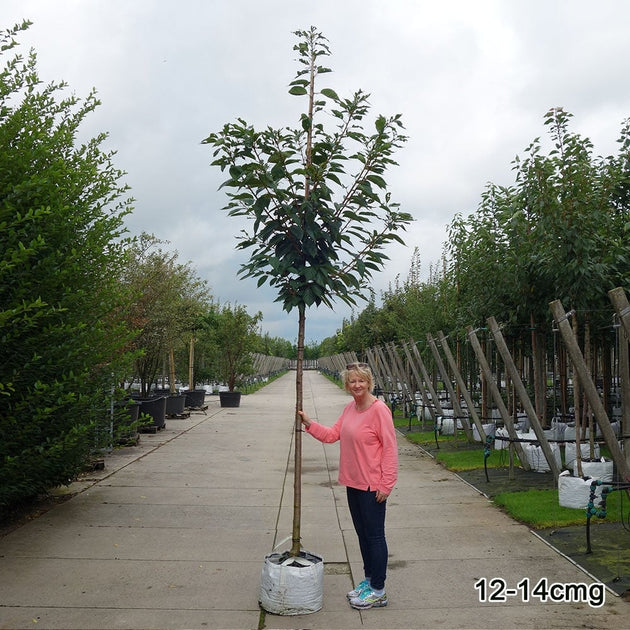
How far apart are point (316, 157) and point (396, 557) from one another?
3.36 metres

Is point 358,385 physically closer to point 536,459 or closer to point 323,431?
point 323,431

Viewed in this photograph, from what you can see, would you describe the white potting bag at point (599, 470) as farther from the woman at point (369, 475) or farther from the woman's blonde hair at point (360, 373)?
the woman's blonde hair at point (360, 373)

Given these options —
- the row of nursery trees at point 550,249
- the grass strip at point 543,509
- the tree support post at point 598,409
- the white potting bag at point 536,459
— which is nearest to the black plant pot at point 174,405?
the row of nursery trees at point 550,249

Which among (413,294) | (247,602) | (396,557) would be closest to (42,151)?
(247,602)

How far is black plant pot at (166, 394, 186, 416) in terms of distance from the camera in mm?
19469

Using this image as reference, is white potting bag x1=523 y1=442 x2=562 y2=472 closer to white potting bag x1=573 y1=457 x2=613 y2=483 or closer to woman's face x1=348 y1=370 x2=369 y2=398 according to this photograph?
white potting bag x1=573 y1=457 x2=613 y2=483

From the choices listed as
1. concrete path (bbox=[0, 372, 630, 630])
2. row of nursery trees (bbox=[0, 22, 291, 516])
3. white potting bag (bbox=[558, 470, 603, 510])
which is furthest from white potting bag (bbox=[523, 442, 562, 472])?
row of nursery trees (bbox=[0, 22, 291, 516])

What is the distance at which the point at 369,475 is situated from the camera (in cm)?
458

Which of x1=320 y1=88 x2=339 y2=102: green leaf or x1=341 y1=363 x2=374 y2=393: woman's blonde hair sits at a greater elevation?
x1=320 y1=88 x2=339 y2=102: green leaf

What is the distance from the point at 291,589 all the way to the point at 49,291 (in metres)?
3.69

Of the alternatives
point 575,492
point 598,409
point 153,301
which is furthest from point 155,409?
point 598,409

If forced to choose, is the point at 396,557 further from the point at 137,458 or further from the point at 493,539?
the point at 137,458

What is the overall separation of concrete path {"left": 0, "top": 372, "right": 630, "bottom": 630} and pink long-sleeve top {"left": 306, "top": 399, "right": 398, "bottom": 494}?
858 mm

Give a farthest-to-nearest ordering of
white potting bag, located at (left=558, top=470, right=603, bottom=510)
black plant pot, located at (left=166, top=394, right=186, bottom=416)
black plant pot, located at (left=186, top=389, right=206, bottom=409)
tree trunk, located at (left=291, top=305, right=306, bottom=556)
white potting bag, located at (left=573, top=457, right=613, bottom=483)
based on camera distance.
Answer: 1. black plant pot, located at (left=186, top=389, right=206, bottom=409)
2. black plant pot, located at (left=166, top=394, right=186, bottom=416)
3. white potting bag, located at (left=573, top=457, right=613, bottom=483)
4. white potting bag, located at (left=558, top=470, right=603, bottom=510)
5. tree trunk, located at (left=291, top=305, right=306, bottom=556)
